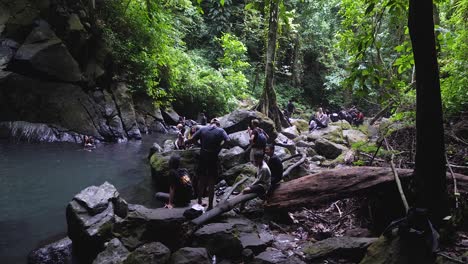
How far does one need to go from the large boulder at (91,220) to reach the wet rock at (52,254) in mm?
273

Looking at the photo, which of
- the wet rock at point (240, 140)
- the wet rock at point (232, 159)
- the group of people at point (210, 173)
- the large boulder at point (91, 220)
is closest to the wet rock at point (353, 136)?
the wet rock at point (240, 140)

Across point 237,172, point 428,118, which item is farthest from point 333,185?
point 237,172

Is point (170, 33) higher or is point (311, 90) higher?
point (170, 33)

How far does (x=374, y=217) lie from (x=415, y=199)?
201 centimetres

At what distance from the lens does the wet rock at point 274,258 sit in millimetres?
5062

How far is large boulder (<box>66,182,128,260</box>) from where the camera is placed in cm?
662

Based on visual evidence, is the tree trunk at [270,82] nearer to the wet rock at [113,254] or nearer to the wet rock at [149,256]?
the wet rock at [113,254]

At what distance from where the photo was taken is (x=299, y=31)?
113 ft

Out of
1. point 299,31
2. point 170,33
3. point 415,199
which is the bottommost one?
point 415,199

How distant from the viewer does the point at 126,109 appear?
64.6 feet

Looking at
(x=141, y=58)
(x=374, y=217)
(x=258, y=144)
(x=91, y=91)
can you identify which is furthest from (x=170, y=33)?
(x=374, y=217)

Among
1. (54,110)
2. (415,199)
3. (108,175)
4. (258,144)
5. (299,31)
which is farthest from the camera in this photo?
(299,31)

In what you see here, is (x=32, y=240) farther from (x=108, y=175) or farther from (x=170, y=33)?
(x=170, y=33)

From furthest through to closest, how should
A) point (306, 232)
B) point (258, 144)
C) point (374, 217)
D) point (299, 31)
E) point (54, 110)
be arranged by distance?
point (299, 31), point (54, 110), point (258, 144), point (306, 232), point (374, 217)
